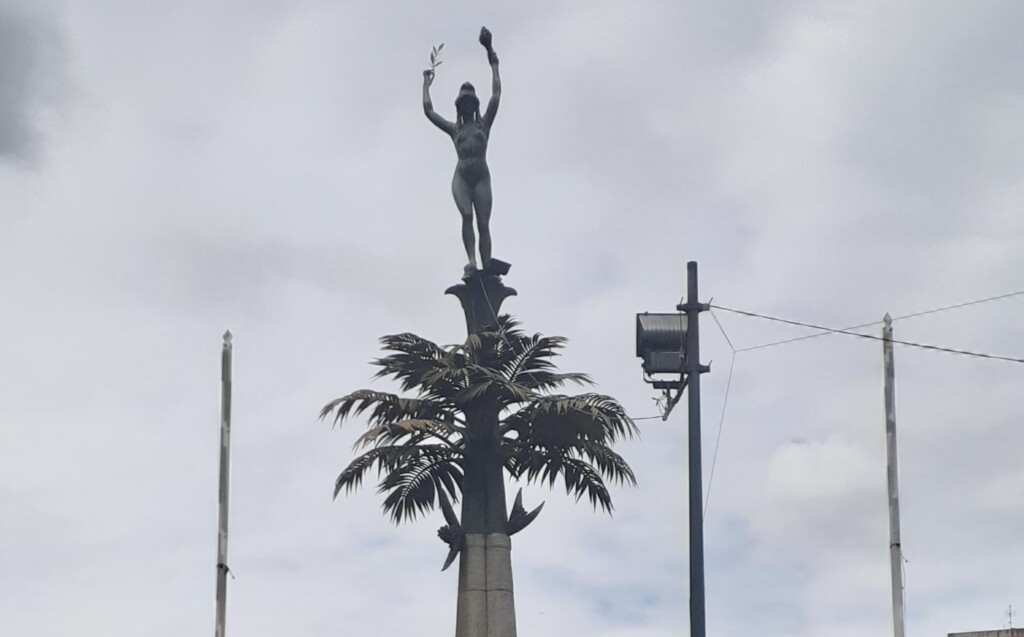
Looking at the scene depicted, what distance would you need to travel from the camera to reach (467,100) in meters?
31.8

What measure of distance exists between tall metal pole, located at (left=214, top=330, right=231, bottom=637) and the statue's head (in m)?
7.26

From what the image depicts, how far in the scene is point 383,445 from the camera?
3008cm

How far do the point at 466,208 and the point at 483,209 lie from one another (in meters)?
0.34

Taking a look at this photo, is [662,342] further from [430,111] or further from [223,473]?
[430,111]

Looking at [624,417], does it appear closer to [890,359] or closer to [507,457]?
[507,457]

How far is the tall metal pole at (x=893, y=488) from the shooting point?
81.0 ft

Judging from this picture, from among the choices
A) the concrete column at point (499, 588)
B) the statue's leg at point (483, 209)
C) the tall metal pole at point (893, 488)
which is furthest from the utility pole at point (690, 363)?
the statue's leg at point (483, 209)

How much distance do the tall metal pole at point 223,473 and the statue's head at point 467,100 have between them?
7261 mm

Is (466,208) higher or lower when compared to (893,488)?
higher

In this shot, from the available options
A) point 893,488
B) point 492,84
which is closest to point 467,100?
point 492,84

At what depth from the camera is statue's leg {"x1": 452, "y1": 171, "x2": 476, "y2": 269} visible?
3183 cm

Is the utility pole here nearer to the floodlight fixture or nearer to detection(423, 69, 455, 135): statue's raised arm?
the floodlight fixture

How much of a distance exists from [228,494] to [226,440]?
0.96 metres

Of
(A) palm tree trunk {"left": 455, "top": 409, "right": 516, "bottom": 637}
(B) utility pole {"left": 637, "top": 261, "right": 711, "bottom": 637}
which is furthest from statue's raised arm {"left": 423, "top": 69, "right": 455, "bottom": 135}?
(B) utility pole {"left": 637, "top": 261, "right": 711, "bottom": 637}
